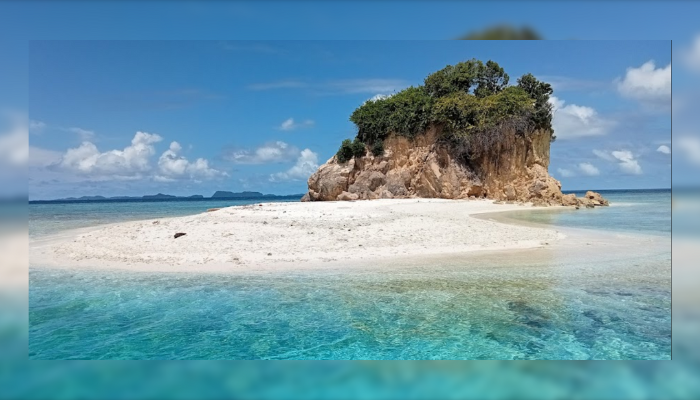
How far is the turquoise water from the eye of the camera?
483 cm

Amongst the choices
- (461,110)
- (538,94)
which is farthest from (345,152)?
(538,94)

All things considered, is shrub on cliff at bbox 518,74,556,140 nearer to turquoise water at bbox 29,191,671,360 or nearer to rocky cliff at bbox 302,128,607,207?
rocky cliff at bbox 302,128,607,207

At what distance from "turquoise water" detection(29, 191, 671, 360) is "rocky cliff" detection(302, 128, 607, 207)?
1871cm

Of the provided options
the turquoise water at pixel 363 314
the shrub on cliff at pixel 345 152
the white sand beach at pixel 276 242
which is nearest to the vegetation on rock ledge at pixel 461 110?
the shrub on cliff at pixel 345 152

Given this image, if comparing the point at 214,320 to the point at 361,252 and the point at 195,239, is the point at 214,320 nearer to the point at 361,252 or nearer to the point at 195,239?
the point at 361,252

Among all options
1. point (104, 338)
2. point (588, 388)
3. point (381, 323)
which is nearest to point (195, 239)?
point (104, 338)

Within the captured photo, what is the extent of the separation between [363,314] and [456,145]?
2286 centimetres

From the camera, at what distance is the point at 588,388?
4340 mm

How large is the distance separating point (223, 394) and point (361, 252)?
567cm

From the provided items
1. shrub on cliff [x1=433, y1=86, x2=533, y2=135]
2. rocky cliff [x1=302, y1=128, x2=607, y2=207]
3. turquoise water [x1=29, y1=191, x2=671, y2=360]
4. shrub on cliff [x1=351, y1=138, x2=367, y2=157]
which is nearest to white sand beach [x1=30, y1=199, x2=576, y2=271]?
turquoise water [x1=29, y1=191, x2=671, y2=360]

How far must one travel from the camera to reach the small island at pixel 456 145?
2608 centimetres

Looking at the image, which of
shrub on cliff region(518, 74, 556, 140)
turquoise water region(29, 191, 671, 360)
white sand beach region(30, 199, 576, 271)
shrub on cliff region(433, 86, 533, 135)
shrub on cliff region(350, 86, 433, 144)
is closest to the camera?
turquoise water region(29, 191, 671, 360)

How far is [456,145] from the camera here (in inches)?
1073

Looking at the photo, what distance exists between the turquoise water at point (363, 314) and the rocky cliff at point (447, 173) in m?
18.7
